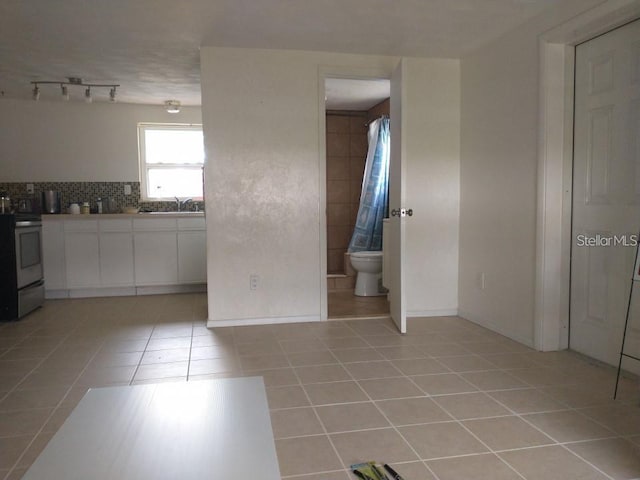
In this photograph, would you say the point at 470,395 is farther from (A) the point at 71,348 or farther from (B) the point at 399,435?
(A) the point at 71,348

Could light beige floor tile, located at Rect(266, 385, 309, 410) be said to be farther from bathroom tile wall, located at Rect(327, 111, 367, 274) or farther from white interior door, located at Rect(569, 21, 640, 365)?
bathroom tile wall, located at Rect(327, 111, 367, 274)

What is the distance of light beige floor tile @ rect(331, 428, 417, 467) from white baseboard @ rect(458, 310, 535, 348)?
5.34 feet

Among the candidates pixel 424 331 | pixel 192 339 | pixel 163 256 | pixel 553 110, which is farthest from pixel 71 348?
pixel 553 110

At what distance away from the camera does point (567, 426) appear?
7.00ft

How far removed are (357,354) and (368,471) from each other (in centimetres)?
145

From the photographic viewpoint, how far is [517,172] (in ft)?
11.2

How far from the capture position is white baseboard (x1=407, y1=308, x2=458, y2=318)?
4211mm

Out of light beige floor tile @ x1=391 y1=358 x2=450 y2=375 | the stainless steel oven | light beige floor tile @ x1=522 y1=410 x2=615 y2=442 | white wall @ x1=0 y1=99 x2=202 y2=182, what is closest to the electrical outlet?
light beige floor tile @ x1=391 y1=358 x2=450 y2=375

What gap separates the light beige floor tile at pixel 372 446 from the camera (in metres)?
1.89

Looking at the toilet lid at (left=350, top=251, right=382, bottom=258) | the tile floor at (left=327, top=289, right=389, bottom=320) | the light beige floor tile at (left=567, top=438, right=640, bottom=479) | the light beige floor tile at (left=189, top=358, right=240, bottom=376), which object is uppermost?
the toilet lid at (left=350, top=251, right=382, bottom=258)

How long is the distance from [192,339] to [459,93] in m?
2.93

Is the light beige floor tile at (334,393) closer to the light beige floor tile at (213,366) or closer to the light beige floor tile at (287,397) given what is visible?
the light beige floor tile at (287,397)

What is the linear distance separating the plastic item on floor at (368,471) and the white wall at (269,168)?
7.48 feet

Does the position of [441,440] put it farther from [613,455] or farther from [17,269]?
[17,269]
